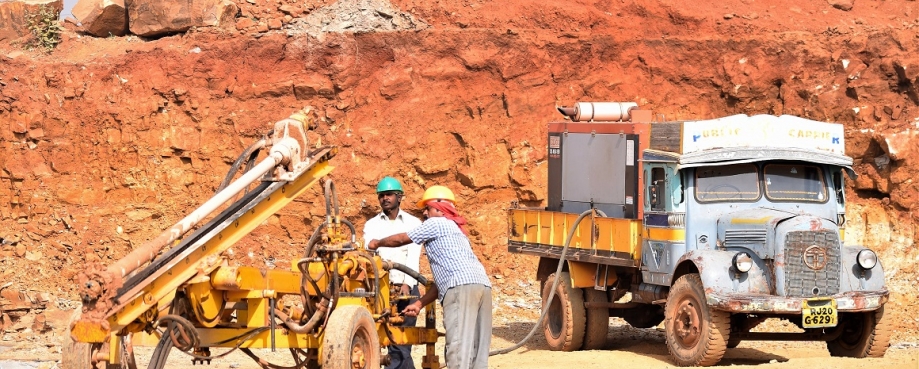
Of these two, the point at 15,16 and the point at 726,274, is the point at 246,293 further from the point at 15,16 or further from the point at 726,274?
the point at 15,16

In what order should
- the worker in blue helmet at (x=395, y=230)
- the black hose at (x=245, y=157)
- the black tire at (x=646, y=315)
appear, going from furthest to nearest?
the black tire at (x=646, y=315), the worker in blue helmet at (x=395, y=230), the black hose at (x=245, y=157)

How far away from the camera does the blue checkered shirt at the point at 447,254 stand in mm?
11117

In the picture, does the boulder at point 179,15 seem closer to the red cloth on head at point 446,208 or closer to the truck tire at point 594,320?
the truck tire at point 594,320

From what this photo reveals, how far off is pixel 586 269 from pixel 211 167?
34.5ft

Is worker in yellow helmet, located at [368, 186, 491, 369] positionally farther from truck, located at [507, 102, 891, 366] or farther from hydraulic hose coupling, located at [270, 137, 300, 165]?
truck, located at [507, 102, 891, 366]

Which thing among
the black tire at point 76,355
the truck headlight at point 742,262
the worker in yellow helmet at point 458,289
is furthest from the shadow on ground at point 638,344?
the black tire at point 76,355

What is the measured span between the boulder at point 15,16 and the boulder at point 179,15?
7.06ft

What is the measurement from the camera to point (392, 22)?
86.6 ft

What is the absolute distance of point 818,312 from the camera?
14.6 meters

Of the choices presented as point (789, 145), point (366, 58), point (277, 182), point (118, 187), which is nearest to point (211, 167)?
point (118, 187)

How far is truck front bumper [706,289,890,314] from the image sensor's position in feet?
47.3

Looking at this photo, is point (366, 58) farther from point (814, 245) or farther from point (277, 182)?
point (277, 182)

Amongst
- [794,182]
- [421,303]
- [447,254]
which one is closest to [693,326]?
[794,182]

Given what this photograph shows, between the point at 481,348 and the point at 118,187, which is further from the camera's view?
the point at 118,187
